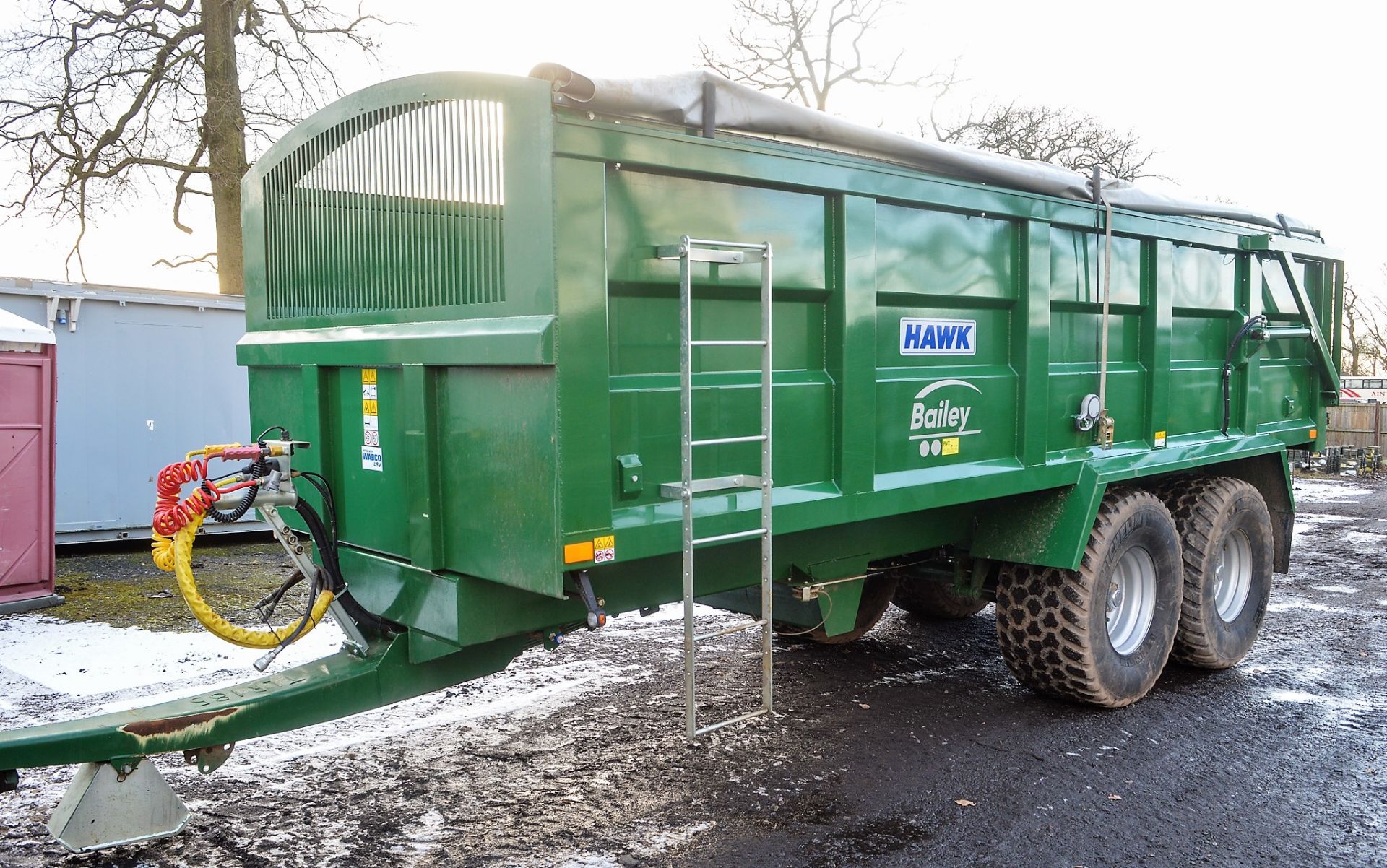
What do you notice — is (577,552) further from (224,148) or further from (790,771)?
(224,148)

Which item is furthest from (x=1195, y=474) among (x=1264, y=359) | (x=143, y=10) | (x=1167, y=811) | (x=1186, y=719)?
(x=143, y=10)

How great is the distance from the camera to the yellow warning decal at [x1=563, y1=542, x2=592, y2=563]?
312 cm

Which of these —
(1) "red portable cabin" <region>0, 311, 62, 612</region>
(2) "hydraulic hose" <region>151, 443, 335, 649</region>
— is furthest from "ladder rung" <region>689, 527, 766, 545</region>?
(1) "red portable cabin" <region>0, 311, 62, 612</region>

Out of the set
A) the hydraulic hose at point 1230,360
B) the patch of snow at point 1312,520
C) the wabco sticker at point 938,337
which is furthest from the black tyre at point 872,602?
the patch of snow at point 1312,520

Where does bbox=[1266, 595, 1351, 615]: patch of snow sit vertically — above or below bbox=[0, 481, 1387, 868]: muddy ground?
below

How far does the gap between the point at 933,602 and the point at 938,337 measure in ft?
10.4

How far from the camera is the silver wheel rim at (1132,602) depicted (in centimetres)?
548

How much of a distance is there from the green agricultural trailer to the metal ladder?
2 cm

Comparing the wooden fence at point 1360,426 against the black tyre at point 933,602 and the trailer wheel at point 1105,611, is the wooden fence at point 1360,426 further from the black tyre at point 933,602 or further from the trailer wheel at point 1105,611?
the trailer wheel at point 1105,611

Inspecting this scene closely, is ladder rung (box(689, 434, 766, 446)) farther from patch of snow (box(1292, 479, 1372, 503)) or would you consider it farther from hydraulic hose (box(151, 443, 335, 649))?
patch of snow (box(1292, 479, 1372, 503))

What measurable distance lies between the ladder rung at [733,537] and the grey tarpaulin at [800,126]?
1.41 metres

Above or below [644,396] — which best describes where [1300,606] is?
below

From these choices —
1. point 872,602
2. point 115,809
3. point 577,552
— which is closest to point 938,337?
point 577,552

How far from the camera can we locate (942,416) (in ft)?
14.5
